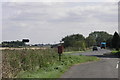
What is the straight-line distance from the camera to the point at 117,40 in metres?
83.4

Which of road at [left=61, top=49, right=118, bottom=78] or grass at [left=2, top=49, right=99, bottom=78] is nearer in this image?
grass at [left=2, top=49, right=99, bottom=78]

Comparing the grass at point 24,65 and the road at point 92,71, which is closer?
the grass at point 24,65

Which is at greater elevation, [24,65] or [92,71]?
[24,65]

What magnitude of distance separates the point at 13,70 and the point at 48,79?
2017mm

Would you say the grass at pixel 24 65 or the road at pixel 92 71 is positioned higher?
the grass at pixel 24 65

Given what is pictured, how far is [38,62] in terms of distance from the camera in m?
24.3

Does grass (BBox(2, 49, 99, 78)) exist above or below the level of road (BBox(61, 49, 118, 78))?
above

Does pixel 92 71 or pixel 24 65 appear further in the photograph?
pixel 92 71

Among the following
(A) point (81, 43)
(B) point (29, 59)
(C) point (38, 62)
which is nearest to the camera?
(B) point (29, 59)

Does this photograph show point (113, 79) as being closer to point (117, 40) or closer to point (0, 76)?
point (0, 76)

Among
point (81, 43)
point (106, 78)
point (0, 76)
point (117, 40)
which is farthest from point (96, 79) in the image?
point (81, 43)

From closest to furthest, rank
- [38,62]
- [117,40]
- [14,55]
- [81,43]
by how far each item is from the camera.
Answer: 1. [14,55]
2. [38,62]
3. [117,40]
4. [81,43]

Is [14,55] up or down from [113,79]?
up

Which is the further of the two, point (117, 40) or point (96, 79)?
point (117, 40)
